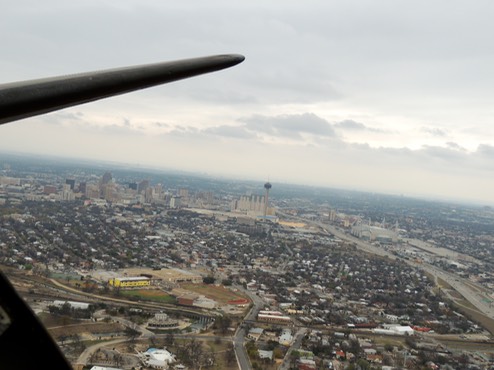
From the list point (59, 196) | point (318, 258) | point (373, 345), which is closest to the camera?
point (373, 345)

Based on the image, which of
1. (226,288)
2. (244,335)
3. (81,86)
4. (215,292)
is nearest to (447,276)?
(226,288)

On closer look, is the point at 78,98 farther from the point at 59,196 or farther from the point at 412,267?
the point at 59,196

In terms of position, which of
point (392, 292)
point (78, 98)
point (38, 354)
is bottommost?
point (392, 292)

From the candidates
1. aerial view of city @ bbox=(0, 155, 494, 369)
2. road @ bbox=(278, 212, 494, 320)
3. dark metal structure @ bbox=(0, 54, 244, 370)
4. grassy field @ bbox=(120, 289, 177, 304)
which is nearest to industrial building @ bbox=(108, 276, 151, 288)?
aerial view of city @ bbox=(0, 155, 494, 369)

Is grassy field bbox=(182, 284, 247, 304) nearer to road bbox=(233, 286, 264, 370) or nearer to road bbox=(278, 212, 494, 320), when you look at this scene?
road bbox=(233, 286, 264, 370)

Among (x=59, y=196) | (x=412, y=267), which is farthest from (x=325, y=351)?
(x=59, y=196)

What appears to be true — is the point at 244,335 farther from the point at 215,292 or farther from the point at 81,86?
the point at 81,86
